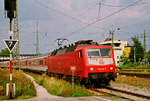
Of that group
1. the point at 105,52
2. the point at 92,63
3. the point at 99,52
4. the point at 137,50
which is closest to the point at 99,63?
the point at 92,63

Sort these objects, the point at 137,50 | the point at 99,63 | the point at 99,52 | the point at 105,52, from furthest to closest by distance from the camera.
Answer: the point at 137,50, the point at 105,52, the point at 99,52, the point at 99,63

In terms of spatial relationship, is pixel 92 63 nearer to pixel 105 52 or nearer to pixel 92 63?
pixel 92 63

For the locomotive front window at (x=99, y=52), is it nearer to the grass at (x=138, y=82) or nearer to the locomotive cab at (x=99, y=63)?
the locomotive cab at (x=99, y=63)

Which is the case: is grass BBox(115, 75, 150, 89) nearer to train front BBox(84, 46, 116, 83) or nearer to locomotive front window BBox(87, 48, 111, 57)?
train front BBox(84, 46, 116, 83)

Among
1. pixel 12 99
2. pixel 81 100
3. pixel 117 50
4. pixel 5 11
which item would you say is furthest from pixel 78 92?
pixel 117 50

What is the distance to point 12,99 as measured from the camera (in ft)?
32.5

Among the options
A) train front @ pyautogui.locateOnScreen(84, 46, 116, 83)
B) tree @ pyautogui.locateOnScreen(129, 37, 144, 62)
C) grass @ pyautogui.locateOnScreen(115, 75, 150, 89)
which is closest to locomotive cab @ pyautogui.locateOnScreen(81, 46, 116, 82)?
train front @ pyautogui.locateOnScreen(84, 46, 116, 83)

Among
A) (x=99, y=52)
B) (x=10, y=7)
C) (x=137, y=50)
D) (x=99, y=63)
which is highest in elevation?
(x=137, y=50)

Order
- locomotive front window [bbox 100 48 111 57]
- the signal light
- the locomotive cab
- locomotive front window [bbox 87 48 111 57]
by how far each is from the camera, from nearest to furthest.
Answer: the signal light < the locomotive cab < locomotive front window [bbox 87 48 111 57] < locomotive front window [bbox 100 48 111 57]

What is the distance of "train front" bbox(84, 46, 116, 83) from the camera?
1412 cm

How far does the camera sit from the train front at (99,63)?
14.1 meters

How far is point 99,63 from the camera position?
14398 mm

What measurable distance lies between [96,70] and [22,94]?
17.2 ft

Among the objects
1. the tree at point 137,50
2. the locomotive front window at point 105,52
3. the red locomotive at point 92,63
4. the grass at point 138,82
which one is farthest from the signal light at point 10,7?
the tree at point 137,50
